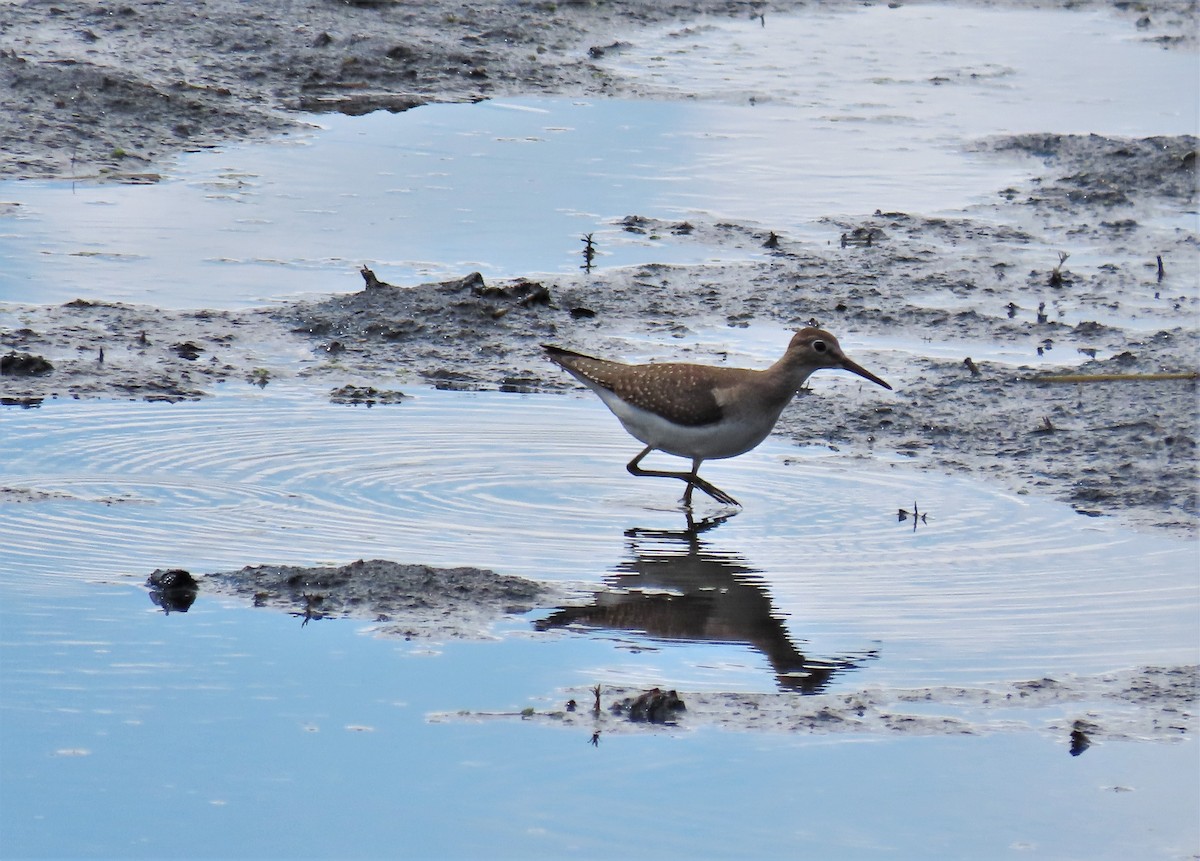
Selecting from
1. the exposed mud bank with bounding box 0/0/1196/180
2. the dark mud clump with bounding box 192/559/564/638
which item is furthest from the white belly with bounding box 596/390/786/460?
the exposed mud bank with bounding box 0/0/1196/180

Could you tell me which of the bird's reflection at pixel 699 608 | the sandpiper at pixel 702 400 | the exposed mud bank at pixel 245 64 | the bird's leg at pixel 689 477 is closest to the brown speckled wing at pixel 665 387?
the sandpiper at pixel 702 400

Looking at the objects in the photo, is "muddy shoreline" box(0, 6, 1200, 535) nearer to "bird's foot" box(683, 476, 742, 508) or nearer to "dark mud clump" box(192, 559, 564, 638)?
"bird's foot" box(683, 476, 742, 508)

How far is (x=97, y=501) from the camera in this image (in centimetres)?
739

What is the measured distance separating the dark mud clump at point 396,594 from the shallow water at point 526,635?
107 mm

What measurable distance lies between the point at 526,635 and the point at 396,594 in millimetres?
529

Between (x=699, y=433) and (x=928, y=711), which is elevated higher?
(x=699, y=433)

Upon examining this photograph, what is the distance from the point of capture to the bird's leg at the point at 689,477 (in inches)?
323

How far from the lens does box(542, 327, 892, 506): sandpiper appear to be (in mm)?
8406

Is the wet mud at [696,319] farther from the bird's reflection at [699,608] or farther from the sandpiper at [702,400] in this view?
the sandpiper at [702,400]

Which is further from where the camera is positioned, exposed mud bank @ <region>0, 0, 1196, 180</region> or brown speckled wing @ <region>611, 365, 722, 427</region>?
exposed mud bank @ <region>0, 0, 1196, 180</region>

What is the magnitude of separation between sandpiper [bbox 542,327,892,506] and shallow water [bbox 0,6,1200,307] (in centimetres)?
241

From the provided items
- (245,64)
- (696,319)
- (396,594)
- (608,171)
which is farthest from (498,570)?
(245,64)

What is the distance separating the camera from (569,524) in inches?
299

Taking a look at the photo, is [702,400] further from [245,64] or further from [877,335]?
[245,64]
